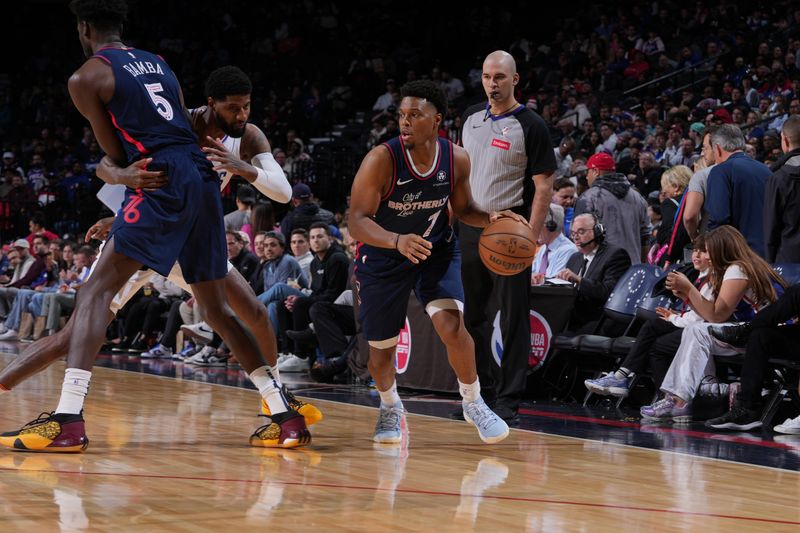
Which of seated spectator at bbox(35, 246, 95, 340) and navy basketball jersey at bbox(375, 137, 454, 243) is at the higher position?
navy basketball jersey at bbox(375, 137, 454, 243)

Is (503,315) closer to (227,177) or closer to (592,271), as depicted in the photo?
(592,271)

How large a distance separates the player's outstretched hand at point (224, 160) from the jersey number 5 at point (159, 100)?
20cm

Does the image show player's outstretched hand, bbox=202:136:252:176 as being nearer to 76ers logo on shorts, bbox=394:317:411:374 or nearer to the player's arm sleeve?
the player's arm sleeve

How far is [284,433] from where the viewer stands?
4512 millimetres

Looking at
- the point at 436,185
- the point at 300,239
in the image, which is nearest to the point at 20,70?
the point at 300,239

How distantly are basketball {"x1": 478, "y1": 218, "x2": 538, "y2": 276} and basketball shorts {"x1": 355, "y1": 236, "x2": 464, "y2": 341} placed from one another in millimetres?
236

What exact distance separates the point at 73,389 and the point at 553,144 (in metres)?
8.46

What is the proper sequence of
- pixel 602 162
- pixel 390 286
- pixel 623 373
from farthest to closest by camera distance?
1. pixel 602 162
2. pixel 623 373
3. pixel 390 286

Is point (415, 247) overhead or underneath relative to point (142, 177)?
underneath

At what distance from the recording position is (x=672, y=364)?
617 centimetres

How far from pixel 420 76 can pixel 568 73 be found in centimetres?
358

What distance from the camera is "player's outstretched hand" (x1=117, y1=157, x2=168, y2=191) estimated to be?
13.9 ft

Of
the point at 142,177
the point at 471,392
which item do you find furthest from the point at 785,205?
the point at 142,177

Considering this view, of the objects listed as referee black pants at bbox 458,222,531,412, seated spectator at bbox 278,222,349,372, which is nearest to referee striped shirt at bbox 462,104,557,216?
referee black pants at bbox 458,222,531,412
